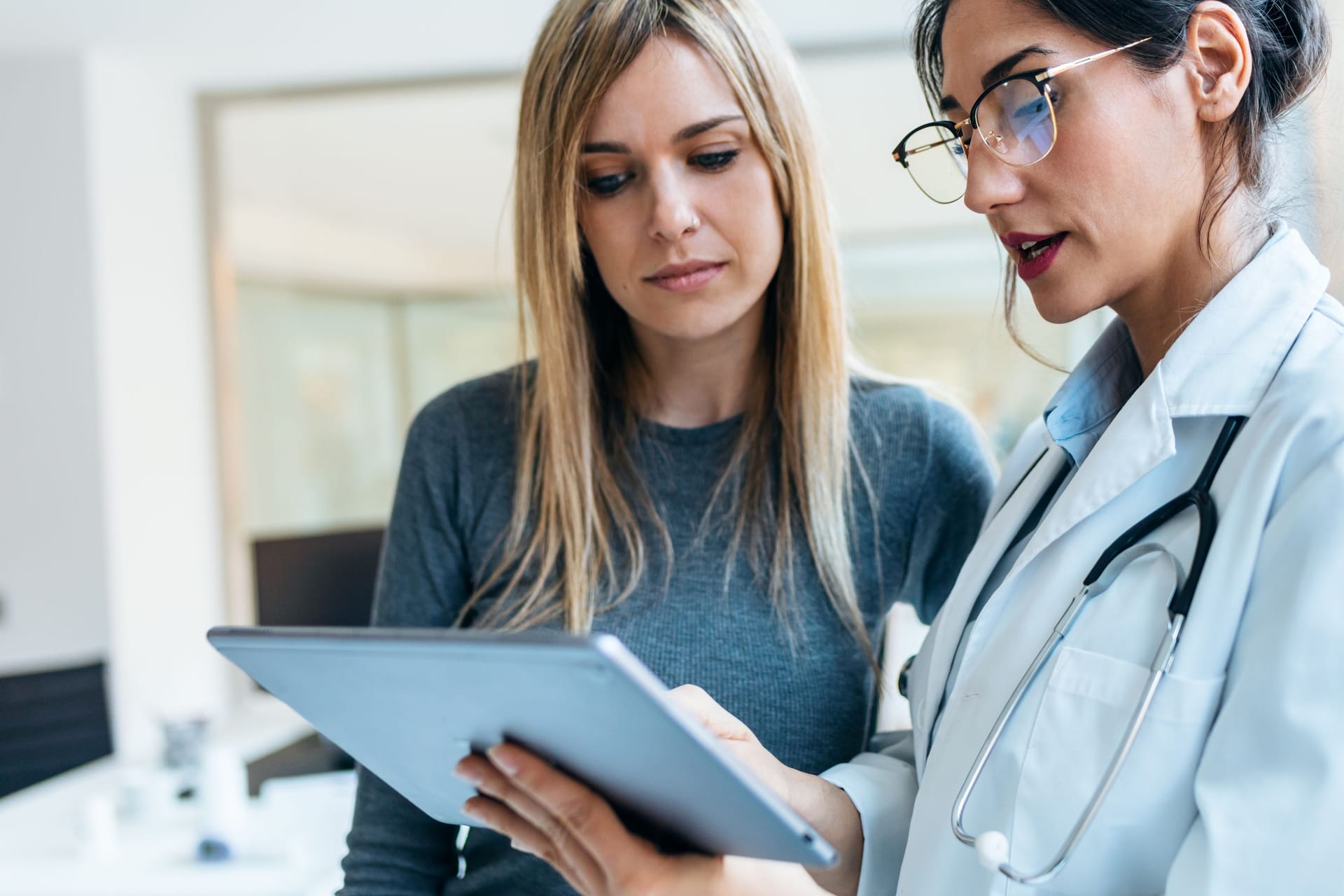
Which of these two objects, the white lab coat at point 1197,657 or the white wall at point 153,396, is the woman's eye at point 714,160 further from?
the white wall at point 153,396

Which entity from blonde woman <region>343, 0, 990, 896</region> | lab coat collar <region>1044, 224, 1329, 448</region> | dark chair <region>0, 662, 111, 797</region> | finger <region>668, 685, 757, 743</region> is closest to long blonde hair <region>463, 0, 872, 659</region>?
blonde woman <region>343, 0, 990, 896</region>

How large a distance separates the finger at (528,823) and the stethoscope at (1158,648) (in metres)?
0.28

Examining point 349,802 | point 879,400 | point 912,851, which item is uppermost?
point 879,400

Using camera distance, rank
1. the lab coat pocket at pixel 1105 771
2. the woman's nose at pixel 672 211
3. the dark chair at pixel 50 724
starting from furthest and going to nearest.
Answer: the dark chair at pixel 50 724 → the woman's nose at pixel 672 211 → the lab coat pocket at pixel 1105 771

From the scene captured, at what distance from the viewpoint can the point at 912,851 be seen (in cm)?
95

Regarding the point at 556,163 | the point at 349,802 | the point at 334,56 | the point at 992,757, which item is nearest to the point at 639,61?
the point at 556,163

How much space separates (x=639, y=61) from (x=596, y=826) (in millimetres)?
787

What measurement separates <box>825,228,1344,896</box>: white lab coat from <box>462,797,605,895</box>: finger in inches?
10.6

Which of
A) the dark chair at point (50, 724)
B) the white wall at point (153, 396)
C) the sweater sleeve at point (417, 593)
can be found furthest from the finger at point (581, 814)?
the white wall at point (153, 396)

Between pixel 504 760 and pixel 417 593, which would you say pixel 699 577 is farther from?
pixel 504 760

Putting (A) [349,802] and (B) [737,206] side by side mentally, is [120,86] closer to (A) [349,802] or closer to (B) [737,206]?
(A) [349,802]

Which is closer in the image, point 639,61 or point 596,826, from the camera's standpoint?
point 596,826

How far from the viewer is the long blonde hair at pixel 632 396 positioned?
122 cm

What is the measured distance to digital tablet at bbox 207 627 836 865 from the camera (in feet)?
2.15
